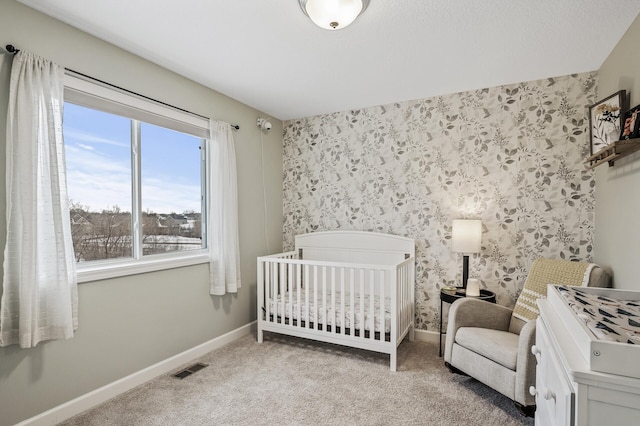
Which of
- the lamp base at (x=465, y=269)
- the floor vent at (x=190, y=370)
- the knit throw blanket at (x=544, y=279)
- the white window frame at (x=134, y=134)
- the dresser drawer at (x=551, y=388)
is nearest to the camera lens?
the dresser drawer at (x=551, y=388)

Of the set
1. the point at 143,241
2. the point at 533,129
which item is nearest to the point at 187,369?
the point at 143,241

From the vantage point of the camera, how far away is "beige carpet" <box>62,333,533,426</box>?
6.66ft

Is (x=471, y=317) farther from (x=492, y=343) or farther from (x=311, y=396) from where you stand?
(x=311, y=396)

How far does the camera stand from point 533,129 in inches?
116

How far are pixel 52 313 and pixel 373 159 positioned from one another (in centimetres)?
298

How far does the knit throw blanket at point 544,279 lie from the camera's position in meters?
2.33

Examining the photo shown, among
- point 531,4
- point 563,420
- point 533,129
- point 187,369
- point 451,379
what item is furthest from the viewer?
point 533,129

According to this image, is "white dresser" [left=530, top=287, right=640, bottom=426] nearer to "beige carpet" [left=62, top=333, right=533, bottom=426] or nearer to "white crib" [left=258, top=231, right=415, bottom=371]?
"beige carpet" [left=62, top=333, right=533, bottom=426]

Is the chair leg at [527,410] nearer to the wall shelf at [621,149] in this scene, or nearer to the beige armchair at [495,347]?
the beige armchair at [495,347]

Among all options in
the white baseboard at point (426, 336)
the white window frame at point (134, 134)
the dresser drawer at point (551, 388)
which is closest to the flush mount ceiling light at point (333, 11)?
the white window frame at point (134, 134)

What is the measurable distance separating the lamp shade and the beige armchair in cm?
52

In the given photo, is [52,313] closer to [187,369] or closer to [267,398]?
[187,369]

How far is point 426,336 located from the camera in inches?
130

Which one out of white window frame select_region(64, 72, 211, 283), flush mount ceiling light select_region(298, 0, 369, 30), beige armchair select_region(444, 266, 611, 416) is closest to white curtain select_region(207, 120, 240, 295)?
white window frame select_region(64, 72, 211, 283)
